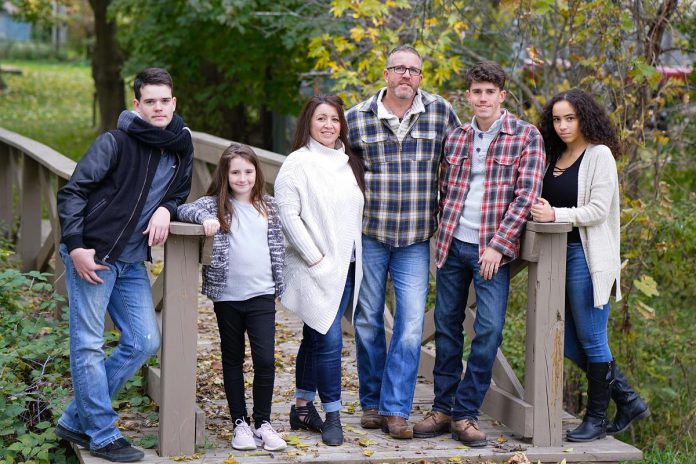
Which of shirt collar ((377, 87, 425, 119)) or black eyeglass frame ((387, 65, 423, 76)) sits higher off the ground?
black eyeglass frame ((387, 65, 423, 76))

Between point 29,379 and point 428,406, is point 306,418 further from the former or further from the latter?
point 29,379

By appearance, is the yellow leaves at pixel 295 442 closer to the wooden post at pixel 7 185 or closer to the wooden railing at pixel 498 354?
the wooden railing at pixel 498 354

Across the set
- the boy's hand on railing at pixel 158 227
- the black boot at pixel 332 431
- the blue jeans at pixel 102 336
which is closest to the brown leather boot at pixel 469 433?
the black boot at pixel 332 431

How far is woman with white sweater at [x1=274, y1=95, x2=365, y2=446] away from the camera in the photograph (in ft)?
14.9

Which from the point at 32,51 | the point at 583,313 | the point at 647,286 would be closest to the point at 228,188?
the point at 583,313

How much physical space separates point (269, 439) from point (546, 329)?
1.29 meters

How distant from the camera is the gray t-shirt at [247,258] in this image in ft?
14.4

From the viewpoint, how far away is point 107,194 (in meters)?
4.26

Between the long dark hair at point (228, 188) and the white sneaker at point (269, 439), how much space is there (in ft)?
2.90

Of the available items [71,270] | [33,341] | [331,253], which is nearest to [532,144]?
[331,253]

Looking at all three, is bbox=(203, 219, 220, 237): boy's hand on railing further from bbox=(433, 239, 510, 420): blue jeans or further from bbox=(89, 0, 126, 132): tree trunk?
bbox=(89, 0, 126, 132): tree trunk

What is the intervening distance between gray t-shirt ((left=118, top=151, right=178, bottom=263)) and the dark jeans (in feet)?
1.30

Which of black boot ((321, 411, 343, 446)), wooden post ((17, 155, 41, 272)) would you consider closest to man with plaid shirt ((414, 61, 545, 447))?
black boot ((321, 411, 343, 446))

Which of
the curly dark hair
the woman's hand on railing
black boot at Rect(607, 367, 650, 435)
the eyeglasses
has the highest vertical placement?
the eyeglasses
